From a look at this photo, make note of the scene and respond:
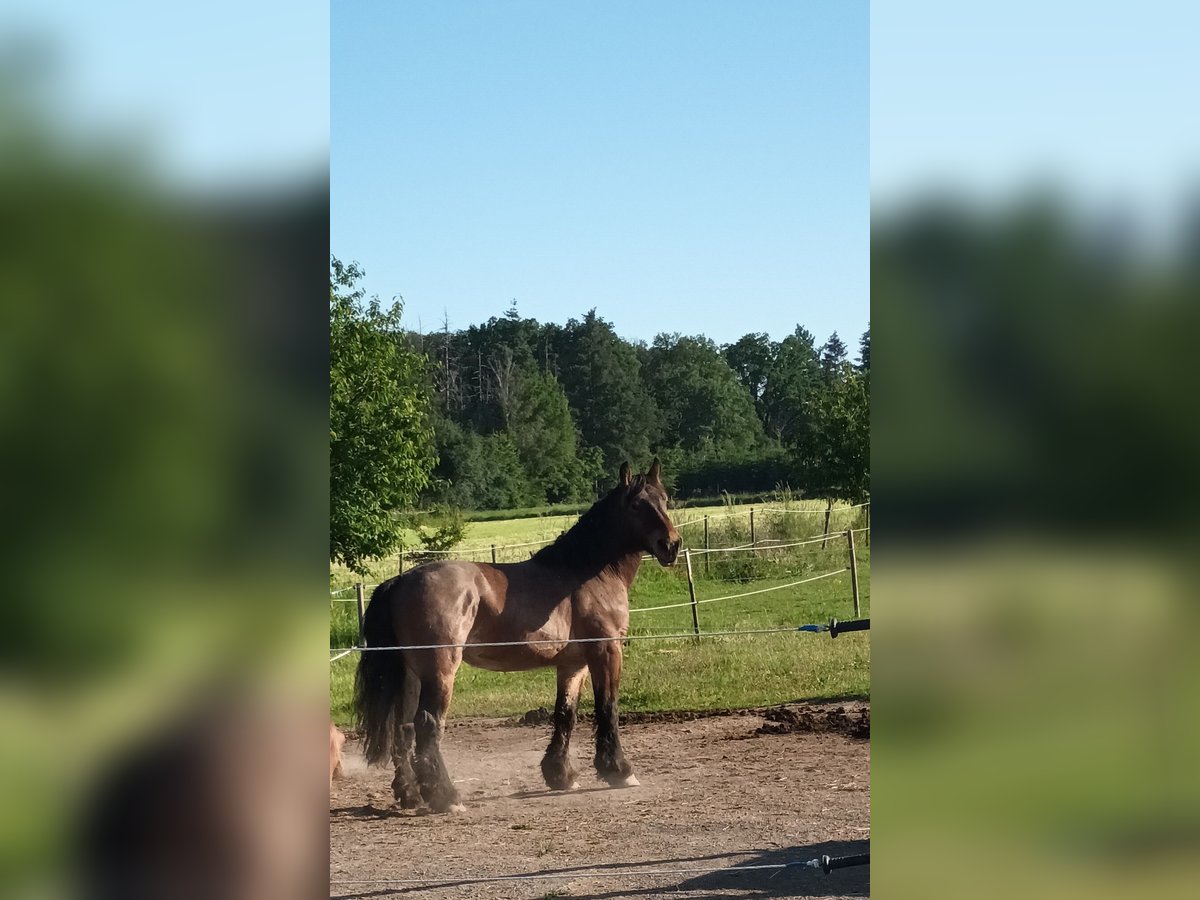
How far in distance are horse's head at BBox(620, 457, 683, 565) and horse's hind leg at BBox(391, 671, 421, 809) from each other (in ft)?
5.18

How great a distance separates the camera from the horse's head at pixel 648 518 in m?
6.43

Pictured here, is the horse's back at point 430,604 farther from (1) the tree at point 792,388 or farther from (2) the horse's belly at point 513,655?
(1) the tree at point 792,388

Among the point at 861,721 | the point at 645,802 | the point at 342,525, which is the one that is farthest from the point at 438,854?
the point at 342,525

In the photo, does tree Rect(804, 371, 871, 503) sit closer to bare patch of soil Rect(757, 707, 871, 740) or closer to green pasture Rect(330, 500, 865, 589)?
green pasture Rect(330, 500, 865, 589)

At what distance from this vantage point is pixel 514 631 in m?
6.31

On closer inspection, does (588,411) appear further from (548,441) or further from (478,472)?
(478,472)

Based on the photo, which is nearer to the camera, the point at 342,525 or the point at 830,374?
the point at 342,525

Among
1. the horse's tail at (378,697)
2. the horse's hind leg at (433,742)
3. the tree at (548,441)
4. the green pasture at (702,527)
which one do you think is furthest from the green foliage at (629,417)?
the horse's tail at (378,697)

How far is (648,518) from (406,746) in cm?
189
